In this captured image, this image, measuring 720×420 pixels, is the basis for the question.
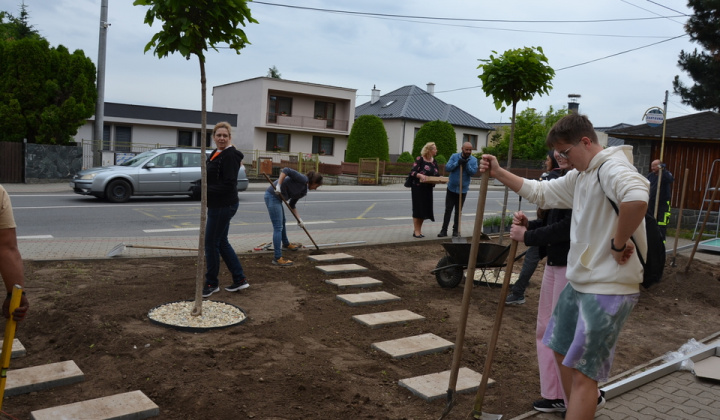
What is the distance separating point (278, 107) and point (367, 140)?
826 cm

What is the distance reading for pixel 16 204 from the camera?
49.2 ft

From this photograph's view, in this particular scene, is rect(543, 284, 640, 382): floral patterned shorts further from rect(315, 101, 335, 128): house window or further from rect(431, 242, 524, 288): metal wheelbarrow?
rect(315, 101, 335, 128): house window

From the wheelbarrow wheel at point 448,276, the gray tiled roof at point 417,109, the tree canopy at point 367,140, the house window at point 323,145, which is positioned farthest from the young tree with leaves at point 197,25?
the gray tiled roof at point 417,109

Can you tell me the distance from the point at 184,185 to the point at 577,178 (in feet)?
52.1

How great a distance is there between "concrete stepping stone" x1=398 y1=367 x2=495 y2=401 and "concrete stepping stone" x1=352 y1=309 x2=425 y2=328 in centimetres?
127

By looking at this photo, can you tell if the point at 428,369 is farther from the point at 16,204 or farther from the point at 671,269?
the point at 16,204

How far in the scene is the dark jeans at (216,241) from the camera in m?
6.30

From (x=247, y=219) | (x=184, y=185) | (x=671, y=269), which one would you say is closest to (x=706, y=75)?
(x=671, y=269)

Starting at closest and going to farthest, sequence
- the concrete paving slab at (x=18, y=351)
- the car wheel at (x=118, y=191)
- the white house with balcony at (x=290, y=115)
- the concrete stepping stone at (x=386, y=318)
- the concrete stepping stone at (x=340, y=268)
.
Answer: the concrete paving slab at (x=18, y=351) → the concrete stepping stone at (x=386, y=318) → the concrete stepping stone at (x=340, y=268) → the car wheel at (x=118, y=191) → the white house with balcony at (x=290, y=115)

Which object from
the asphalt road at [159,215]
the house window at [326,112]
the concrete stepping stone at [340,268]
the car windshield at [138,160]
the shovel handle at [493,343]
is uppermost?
the house window at [326,112]

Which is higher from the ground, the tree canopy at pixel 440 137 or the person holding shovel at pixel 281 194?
the tree canopy at pixel 440 137

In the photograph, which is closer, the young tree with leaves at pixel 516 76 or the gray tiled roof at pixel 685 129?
the young tree with leaves at pixel 516 76

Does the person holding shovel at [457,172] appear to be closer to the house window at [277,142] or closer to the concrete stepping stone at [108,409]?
the concrete stepping stone at [108,409]

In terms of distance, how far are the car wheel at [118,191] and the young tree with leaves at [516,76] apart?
1220 centimetres
